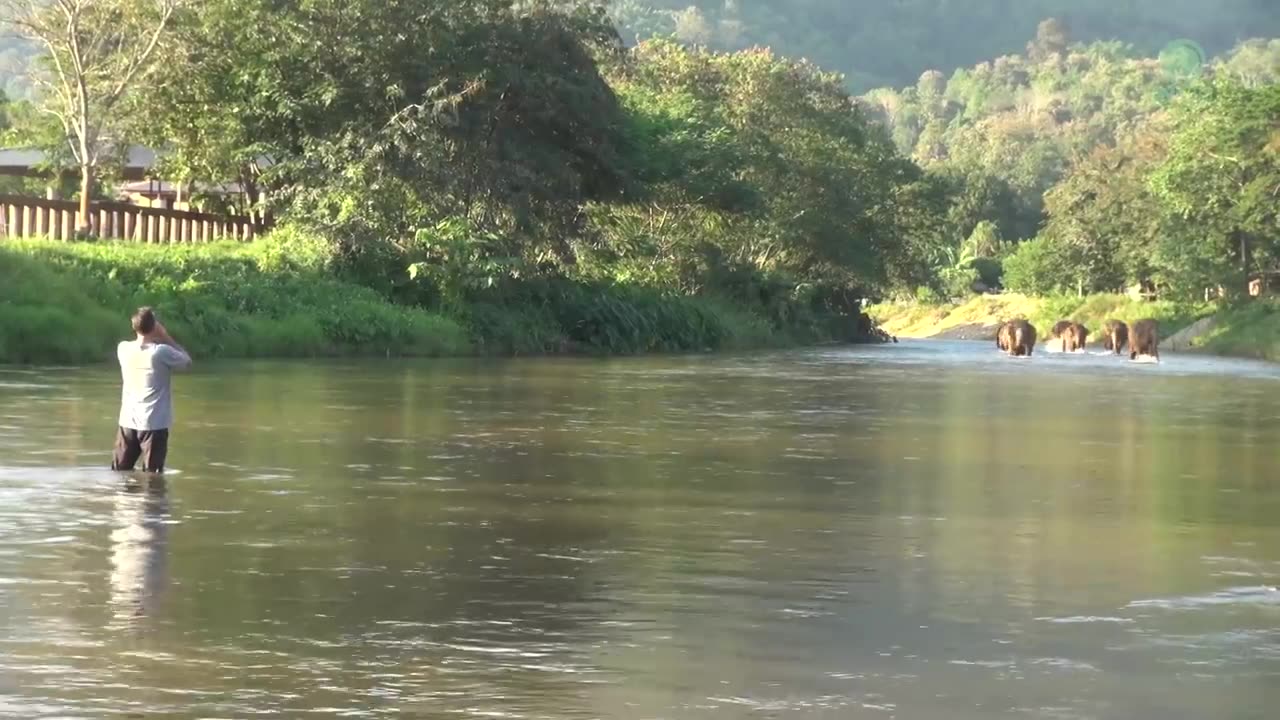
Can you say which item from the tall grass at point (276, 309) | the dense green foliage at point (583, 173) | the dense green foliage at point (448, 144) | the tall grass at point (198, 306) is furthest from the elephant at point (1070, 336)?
the tall grass at point (198, 306)

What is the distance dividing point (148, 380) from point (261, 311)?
2526 centimetres

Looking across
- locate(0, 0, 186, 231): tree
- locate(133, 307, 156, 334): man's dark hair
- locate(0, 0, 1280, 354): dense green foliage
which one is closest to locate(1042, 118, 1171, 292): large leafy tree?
locate(0, 0, 1280, 354): dense green foliage

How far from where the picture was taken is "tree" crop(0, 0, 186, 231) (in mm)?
48000

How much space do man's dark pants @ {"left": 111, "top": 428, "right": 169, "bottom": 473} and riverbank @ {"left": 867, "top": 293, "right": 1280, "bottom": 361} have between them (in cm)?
4896

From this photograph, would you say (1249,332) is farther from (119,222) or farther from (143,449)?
(143,449)

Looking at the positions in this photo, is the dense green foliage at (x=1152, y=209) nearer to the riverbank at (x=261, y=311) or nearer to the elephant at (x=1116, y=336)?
the elephant at (x=1116, y=336)

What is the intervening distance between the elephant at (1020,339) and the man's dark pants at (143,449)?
42991mm

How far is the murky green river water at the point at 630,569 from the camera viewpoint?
8234 millimetres

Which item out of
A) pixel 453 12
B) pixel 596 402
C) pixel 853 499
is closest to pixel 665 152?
pixel 453 12

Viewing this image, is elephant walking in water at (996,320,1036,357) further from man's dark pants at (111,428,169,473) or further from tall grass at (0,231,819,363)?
man's dark pants at (111,428,169,473)

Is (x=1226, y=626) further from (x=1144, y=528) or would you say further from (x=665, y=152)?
(x=665, y=152)

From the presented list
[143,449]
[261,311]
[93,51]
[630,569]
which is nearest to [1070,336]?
[93,51]

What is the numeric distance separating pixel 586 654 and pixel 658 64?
61.7 metres

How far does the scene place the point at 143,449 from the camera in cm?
1564
